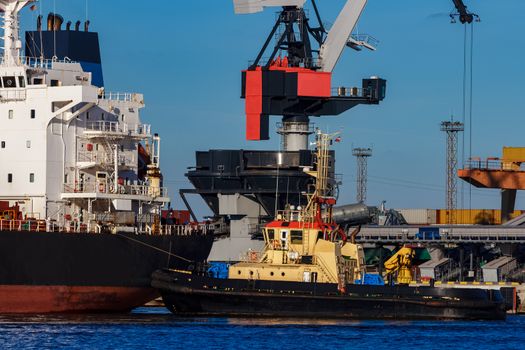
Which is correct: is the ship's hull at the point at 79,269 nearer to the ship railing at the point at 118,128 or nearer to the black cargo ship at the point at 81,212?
the black cargo ship at the point at 81,212

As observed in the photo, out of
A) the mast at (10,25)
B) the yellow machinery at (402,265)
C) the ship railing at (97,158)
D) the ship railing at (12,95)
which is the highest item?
the mast at (10,25)

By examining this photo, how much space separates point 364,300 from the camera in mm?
67250

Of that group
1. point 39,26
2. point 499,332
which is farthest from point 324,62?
point 499,332

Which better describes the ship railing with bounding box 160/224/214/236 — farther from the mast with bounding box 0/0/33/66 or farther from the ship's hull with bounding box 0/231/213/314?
the mast with bounding box 0/0/33/66

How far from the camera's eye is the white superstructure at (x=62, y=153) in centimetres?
7088

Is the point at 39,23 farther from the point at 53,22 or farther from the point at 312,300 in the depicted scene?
the point at 312,300

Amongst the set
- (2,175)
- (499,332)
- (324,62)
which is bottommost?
(499,332)

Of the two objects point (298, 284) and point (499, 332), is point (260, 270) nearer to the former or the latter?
point (298, 284)

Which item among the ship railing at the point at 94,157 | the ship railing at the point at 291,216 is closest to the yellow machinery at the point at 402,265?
the ship railing at the point at 291,216

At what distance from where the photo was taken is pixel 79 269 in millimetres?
68125

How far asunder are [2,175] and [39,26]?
12.2 meters

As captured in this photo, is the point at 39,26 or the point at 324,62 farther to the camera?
the point at 324,62

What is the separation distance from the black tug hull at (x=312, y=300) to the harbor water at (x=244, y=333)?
717 millimetres

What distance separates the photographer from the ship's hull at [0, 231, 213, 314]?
66438 millimetres
